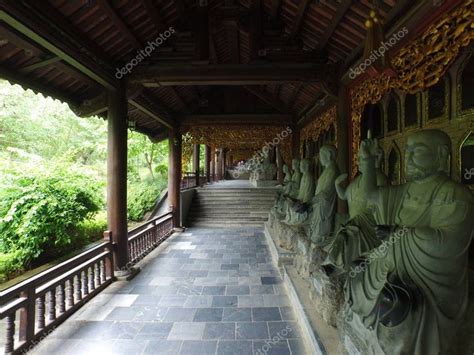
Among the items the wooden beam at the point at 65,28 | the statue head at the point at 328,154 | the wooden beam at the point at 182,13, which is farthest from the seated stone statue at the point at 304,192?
the wooden beam at the point at 65,28

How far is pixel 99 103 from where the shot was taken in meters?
5.58

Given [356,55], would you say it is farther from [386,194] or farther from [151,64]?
[151,64]

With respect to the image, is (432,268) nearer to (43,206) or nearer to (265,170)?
(43,206)

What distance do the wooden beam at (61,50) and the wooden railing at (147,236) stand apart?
3308 mm

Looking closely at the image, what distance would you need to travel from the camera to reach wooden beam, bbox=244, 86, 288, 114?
9516mm

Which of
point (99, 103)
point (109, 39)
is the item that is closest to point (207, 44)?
point (109, 39)

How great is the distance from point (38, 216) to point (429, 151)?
7.87 m

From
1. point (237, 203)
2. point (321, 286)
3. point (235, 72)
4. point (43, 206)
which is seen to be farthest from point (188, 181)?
point (321, 286)

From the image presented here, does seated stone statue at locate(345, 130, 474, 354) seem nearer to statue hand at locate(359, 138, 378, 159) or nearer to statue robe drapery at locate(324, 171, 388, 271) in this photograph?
statue robe drapery at locate(324, 171, 388, 271)

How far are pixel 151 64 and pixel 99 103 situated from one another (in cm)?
132

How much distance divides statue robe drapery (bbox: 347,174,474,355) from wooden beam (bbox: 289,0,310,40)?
394cm

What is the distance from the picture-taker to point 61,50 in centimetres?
379

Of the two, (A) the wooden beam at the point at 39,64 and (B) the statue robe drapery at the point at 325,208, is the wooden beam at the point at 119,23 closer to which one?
(A) the wooden beam at the point at 39,64

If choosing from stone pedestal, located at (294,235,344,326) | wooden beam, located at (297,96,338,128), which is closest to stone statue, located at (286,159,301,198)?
wooden beam, located at (297,96,338,128)
